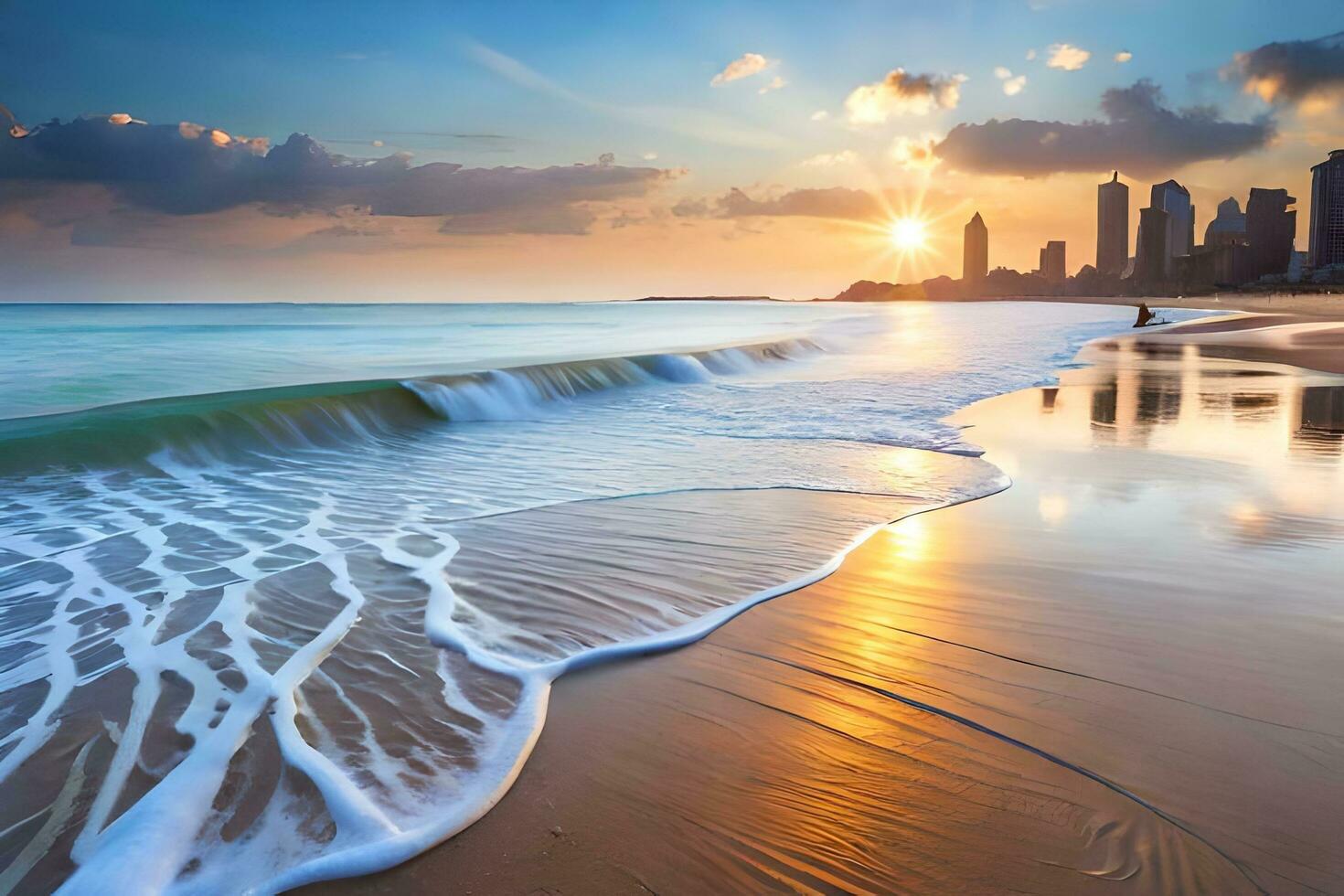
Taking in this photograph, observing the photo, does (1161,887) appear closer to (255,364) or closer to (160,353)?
(255,364)

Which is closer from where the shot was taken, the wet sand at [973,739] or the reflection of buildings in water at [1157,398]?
the wet sand at [973,739]

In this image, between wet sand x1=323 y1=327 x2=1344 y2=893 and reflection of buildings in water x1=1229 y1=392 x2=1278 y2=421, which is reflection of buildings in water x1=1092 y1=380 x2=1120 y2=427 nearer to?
reflection of buildings in water x1=1229 y1=392 x2=1278 y2=421

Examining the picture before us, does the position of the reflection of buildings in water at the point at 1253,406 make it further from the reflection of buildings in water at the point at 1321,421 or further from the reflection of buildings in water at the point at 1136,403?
the reflection of buildings in water at the point at 1136,403

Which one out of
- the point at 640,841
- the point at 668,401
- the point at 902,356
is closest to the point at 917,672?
the point at 640,841

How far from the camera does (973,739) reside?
3.05 metres

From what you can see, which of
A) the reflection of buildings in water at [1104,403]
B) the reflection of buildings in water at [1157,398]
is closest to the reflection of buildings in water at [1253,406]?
the reflection of buildings in water at [1157,398]

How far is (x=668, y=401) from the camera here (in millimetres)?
17297

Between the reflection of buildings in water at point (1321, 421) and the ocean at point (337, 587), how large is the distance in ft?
13.4

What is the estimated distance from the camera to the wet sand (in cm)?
236

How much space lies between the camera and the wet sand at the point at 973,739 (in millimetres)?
2355

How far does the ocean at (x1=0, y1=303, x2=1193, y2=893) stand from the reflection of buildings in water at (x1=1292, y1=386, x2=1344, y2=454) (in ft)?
13.4

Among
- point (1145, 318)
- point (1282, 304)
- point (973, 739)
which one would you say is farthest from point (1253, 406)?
point (1282, 304)

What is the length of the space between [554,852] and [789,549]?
3.50 meters

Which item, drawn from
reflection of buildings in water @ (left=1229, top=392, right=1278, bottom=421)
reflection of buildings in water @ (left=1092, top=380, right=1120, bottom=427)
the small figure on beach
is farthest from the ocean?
the small figure on beach
